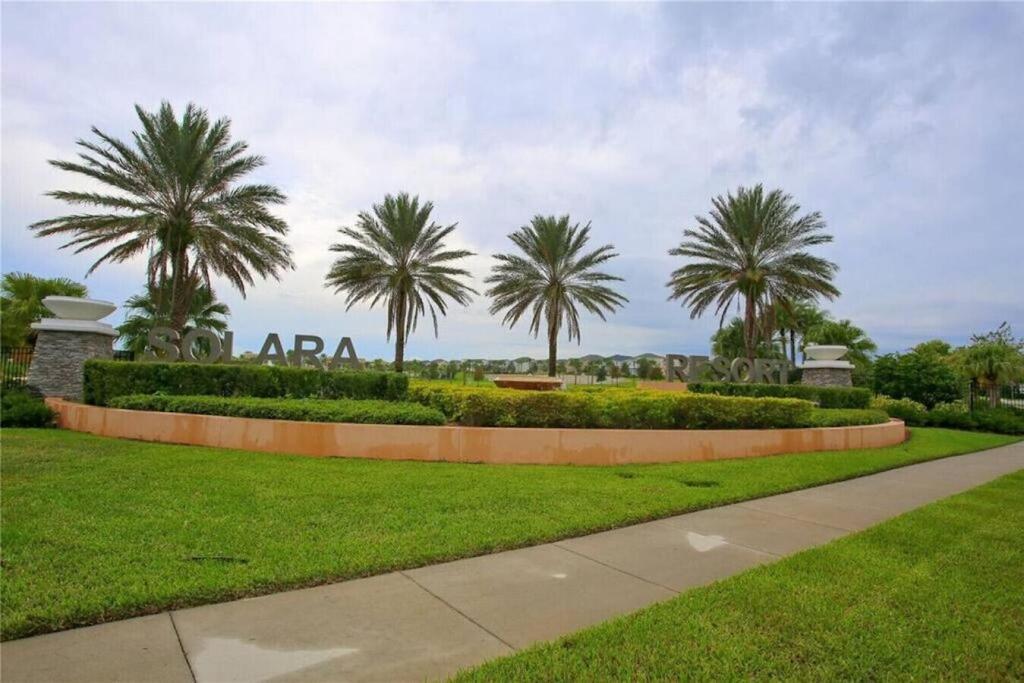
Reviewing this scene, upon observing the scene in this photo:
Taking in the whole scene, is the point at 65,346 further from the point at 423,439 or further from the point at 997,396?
the point at 997,396

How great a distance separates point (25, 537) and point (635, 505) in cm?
536

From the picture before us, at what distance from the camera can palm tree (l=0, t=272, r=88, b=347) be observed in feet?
60.7

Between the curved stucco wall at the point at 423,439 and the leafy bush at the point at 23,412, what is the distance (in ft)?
4.19

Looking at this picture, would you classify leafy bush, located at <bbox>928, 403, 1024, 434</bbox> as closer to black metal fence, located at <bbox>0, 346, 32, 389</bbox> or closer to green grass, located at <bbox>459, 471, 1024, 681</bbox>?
green grass, located at <bbox>459, 471, 1024, 681</bbox>

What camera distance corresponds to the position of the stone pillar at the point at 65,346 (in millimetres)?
12602

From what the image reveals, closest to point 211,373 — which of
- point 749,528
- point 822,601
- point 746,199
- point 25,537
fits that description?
point 25,537

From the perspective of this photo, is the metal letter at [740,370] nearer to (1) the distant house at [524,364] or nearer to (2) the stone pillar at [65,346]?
(1) the distant house at [524,364]

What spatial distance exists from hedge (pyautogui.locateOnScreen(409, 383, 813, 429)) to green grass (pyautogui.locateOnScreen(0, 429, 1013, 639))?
112 cm

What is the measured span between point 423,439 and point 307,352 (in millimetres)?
7390

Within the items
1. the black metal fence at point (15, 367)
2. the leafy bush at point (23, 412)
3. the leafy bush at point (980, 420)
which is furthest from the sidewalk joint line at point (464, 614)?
the leafy bush at point (980, 420)

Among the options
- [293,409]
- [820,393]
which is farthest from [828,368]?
[293,409]

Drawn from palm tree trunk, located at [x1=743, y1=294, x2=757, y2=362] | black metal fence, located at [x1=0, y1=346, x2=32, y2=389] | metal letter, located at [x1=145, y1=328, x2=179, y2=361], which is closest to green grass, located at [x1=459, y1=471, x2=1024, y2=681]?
metal letter, located at [x1=145, y1=328, x2=179, y2=361]

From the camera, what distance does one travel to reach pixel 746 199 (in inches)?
909

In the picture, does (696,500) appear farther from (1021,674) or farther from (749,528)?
(1021,674)
